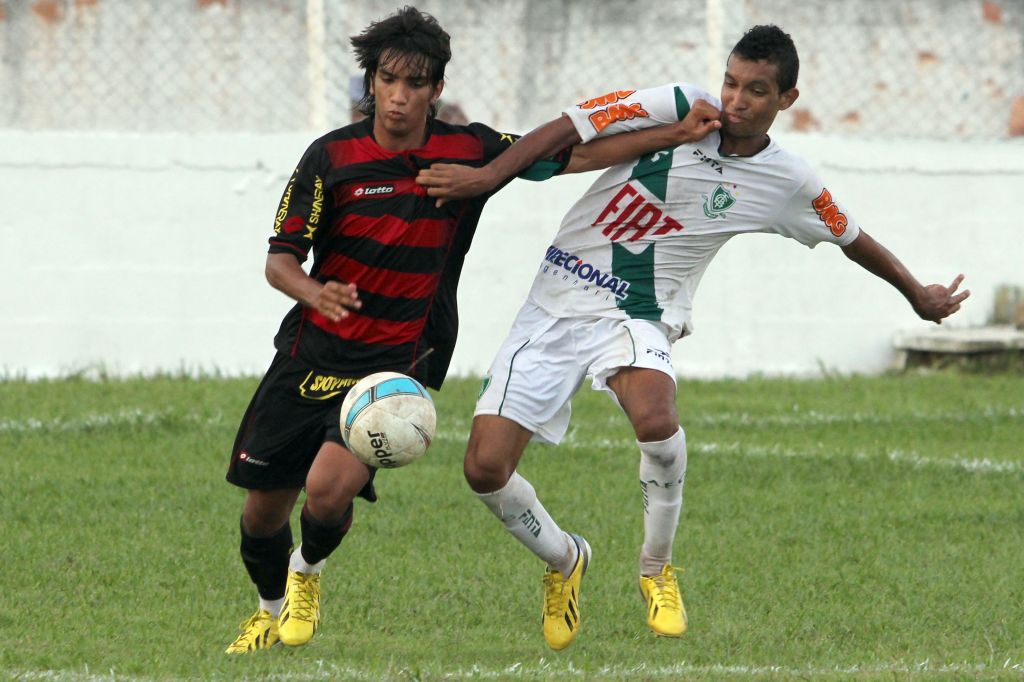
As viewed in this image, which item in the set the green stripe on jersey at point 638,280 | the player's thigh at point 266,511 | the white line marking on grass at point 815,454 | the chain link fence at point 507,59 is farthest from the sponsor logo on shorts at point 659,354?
the chain link fence at point 507,59

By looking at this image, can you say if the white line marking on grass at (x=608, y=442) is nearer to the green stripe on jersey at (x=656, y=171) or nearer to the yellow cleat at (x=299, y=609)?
the green stripe on jersey at (x=656, y=171)

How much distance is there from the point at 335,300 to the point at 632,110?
1393 mm

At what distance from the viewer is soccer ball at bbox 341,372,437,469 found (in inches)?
205

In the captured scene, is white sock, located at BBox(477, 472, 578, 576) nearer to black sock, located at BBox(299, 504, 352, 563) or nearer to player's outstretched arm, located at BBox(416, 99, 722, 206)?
black sock, located at BBox(299, 504, 352, 563)

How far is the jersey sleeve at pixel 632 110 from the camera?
5.85 metres

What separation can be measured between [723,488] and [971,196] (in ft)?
14.1

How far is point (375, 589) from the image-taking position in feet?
21.2

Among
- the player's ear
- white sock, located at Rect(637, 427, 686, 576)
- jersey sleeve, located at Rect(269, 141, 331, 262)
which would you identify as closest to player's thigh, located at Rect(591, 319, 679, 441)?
white sock, located at Rect(637, 427, 686, 576)

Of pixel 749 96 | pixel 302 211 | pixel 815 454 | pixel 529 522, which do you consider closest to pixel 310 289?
pixel 302 211

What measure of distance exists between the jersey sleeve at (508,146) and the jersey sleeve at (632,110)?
0.11m

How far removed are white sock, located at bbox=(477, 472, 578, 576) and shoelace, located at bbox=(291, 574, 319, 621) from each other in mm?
644

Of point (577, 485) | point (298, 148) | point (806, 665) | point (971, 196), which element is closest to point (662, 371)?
point (806, 665)

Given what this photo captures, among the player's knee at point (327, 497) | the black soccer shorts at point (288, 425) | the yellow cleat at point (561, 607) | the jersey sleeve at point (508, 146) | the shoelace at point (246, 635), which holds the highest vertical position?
the jersey sleeve at point (508, 146)

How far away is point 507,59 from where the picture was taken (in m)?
11.3
